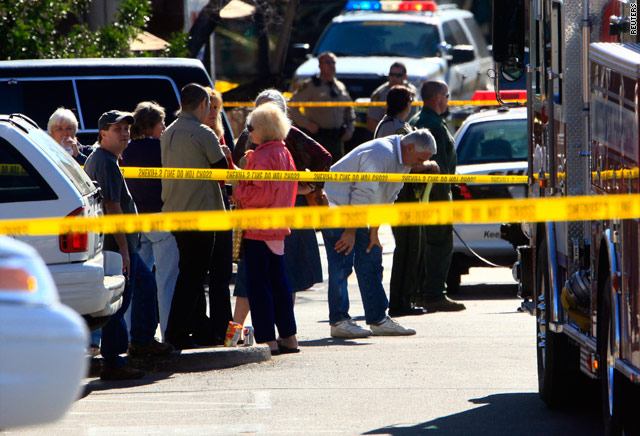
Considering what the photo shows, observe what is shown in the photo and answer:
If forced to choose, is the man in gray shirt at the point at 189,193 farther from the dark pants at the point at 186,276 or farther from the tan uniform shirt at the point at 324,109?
the tan uniform shirt at the point at 324,109

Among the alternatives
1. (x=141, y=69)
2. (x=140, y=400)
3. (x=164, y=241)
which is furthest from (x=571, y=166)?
(x=141, y=69)

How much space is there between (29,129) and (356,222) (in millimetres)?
3060

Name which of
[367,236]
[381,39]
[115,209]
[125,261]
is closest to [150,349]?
[125,261]

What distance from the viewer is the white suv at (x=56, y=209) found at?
7961 mm

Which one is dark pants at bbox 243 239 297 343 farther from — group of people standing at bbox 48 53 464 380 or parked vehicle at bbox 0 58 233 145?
parked vehicle at bbox 0 58 233 145

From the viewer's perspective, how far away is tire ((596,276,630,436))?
6.16m

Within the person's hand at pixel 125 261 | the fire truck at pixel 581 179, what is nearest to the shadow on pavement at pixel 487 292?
the fire truck at pixel 581 179

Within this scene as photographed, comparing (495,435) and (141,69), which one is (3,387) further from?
(141,69)

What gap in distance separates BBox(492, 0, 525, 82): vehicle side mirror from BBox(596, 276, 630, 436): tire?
9.75ft

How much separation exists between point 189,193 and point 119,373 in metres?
1.44

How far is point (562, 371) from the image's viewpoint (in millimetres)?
7715

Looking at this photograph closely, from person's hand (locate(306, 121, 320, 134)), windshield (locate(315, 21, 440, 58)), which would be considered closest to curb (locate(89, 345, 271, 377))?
person's hand (locate(306, 121, 320, 134))

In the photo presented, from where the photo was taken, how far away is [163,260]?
9.91 m

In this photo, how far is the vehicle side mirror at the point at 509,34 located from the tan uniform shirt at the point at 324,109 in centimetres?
913
